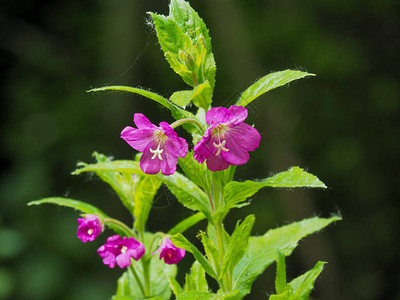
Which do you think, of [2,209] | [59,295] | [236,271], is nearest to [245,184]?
[236,271]

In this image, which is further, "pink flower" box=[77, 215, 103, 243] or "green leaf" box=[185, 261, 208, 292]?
"pink flower" box=[77, 215, 103, 243]

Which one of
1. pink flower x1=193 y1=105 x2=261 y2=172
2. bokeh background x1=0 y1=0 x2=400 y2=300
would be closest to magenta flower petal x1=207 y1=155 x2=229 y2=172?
pink flower x1=193 y1=105 x2=261 y2=172

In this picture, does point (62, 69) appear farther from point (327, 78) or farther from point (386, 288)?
point (386, 288)

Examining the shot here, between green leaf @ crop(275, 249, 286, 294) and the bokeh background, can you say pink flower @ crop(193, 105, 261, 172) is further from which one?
the bokeh background

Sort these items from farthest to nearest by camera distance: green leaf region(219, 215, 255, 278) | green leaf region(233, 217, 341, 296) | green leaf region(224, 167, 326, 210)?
1. green leaf region(233, 217, 341, 296)
2. green leaf region(219, 215, 255, 278)
3. green leaf region(224, 167, 326, 210)

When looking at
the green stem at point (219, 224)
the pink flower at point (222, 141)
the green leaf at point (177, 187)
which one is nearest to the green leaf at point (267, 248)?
the green stem at point (219, 224)

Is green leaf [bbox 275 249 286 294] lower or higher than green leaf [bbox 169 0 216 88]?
lower

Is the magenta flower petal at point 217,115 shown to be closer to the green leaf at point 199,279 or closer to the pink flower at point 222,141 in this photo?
the pink flower at point 222,141
